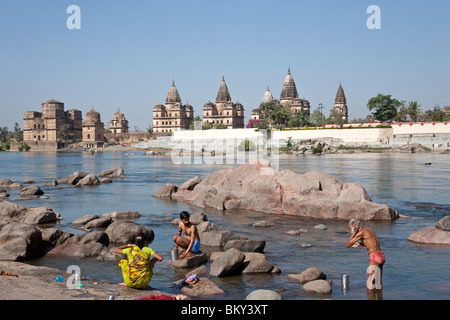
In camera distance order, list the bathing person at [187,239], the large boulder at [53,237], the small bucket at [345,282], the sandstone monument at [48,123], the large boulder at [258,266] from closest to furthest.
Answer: the small bucket at [345,282], the large boulder at [258,266], the bathing person at [187,239], the large boulder at [53,237], the sandstone monument at [48,123]

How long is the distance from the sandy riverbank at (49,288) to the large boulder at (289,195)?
9.30 meters

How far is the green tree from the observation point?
86875 millimetres

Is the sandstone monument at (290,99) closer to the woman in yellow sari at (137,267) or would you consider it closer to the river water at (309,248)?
the river water at (309,248)

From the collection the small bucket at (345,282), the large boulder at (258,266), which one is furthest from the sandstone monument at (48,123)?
the small bucket at (345,282)

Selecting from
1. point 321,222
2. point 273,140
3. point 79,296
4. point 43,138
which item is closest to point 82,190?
point 321,222

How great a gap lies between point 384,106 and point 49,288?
283ft

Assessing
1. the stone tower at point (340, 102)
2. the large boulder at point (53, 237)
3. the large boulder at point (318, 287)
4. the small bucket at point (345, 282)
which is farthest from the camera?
the stone tower at point (340, 102)

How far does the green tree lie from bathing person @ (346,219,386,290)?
82.4 metres

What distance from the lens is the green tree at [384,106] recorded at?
285 feet

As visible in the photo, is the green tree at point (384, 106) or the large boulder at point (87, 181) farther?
the green tree at point (384, 106)

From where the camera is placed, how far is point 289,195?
17906 millimetres

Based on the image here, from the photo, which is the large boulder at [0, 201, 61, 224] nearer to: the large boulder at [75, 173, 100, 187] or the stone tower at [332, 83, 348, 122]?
the large boulder at [75, 173, 100, 187]

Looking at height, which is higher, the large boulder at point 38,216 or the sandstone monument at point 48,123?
the sandstone monument at point 48,123
